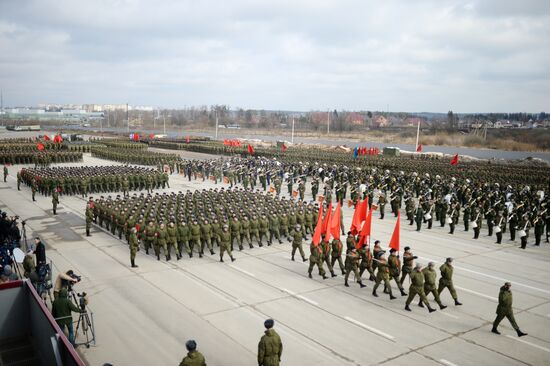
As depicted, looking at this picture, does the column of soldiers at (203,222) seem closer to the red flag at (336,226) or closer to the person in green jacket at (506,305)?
the red flag at (336,226)

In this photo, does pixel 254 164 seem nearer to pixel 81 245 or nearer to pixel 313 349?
pixel 81 245

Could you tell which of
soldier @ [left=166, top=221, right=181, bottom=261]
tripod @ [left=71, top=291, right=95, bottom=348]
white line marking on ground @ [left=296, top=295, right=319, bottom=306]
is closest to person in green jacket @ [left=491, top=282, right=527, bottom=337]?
white line marking on ground @ [left=296, top=295, right=319, bottom=306]

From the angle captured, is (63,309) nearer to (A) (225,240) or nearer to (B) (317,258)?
(A) (225,240)

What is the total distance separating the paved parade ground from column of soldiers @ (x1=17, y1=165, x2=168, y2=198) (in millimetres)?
10851

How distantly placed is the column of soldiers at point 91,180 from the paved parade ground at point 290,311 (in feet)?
35.6

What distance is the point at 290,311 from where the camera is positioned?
33.2ft

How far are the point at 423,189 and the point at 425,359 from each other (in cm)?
2053

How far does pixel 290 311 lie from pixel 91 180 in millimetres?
20522

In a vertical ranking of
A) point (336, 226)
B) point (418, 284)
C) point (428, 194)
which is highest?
point (336, 226)

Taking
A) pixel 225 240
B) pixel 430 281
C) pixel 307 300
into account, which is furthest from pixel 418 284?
pixel 225 240

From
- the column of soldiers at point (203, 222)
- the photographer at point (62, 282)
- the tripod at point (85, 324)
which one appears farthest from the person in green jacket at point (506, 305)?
the photographer at point (62, 282)

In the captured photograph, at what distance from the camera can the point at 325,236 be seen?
41.8 feet

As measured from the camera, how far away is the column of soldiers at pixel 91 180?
25797 millimetres

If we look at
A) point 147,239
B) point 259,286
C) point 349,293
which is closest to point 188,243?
point 147,239
